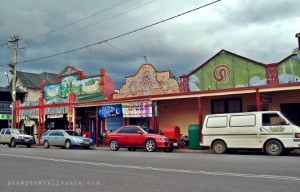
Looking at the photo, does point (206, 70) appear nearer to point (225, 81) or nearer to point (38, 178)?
point (225, 81)

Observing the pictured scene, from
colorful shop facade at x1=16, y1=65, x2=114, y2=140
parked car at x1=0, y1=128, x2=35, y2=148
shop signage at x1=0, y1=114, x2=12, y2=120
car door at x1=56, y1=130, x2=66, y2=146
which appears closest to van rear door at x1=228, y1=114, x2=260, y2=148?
car door at x1=56, y1=130, x2=66, y2=146

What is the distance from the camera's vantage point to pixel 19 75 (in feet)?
144

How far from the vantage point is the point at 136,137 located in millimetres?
20516

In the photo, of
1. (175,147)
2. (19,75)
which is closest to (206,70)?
(175,147)

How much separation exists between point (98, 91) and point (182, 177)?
21000mm

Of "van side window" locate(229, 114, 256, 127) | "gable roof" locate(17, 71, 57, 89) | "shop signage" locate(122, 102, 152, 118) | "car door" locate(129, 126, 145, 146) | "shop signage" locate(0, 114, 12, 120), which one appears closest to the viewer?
"van side window" locate(229, 114, 256, 127)

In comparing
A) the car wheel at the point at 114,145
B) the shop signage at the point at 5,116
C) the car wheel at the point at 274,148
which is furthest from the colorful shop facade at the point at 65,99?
the car wheel at the point at 274,148

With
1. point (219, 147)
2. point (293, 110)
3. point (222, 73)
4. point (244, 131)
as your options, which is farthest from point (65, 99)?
point (293, 110)

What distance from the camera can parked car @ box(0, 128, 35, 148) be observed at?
94.5 ft

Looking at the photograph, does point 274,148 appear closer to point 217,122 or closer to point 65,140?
point 217,122

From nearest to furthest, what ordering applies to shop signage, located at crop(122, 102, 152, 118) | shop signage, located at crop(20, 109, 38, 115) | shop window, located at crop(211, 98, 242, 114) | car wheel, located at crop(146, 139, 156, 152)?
car wheel, located at crop(146, 139, 156, 152) → shop window, located at crop(211, 98, 242, 114) → shop signage, located at crop(122, 102, 152, 118) → shop signage, located at crop(20, 109, 38, 115)

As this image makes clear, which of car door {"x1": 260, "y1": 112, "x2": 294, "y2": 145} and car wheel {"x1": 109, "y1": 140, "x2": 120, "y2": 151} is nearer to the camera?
car door {"x1": 260, "y1": 112, "x2": 294, "y2": 145}

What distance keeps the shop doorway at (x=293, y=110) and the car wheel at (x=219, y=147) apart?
576cm

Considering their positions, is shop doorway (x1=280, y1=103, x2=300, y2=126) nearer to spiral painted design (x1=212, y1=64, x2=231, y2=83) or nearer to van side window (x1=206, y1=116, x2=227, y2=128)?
spiral painted design (x1=212, y1=64, x2=231, y2=83)
